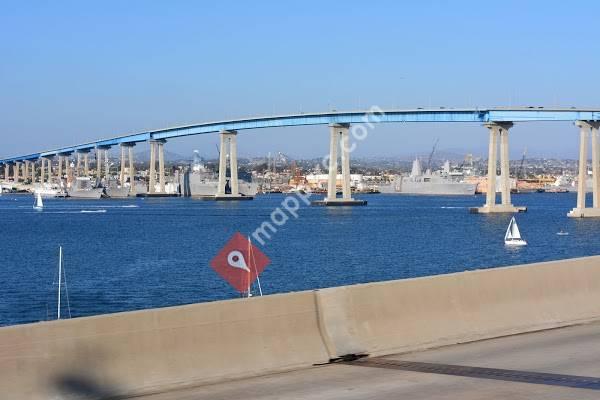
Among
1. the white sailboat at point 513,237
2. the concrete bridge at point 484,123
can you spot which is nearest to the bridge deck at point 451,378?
the white sailboat at point 513,237

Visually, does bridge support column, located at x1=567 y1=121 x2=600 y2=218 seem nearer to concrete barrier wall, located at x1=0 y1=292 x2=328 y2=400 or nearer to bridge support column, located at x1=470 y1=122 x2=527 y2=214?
bridge support column, located at x1=470 y1=122 x2=527 y2=214

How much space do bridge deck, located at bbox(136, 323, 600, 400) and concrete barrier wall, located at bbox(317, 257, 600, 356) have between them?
1.34ft

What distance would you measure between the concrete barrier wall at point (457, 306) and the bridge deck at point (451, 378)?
408 mm

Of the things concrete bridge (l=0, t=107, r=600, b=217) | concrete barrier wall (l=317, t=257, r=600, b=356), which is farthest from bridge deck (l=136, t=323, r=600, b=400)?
concrete bridge (l=0, t=107, r=600, b=217)

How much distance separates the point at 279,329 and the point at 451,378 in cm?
233

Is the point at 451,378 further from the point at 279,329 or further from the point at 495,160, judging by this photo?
the point at 495,160

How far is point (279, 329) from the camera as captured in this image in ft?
42.8

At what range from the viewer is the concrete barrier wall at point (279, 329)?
36.1ft

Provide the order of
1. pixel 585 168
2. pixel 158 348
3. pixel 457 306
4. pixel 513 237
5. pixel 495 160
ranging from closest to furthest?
pixel 158 348, pixel 457 306, pixel 513 237, pixel 585 168, pixel 495 160

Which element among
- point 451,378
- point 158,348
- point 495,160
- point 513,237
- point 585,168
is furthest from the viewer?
point 495,160

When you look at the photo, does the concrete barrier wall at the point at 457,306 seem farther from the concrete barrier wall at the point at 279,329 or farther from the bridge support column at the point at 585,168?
the bridge support column at the point at 585,168

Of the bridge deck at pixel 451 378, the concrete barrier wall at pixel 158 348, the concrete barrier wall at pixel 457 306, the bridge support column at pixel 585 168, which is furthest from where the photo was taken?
the bridge support column at pixel 585 168

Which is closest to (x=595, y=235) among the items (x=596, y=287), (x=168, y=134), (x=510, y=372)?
(x=596, y=287)

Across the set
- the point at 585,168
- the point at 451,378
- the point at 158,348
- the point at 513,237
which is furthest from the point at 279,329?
the point at 585,168
